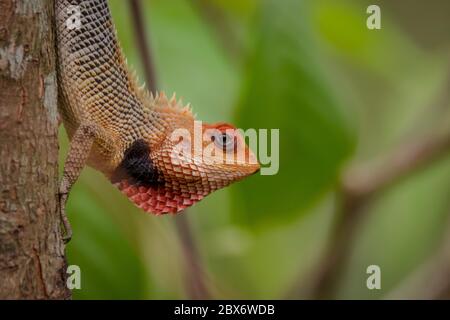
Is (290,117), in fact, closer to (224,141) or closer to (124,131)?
(224,141)

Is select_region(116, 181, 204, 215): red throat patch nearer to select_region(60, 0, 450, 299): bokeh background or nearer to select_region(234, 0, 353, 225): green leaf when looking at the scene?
select_region(60, 0, 450, 299): bokeh background

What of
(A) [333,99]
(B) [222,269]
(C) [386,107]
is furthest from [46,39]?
(C) [386,107]

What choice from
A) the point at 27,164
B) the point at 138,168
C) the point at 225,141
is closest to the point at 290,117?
the point at 225,141

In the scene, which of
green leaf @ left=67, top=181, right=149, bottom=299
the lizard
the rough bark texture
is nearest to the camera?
the rough bark texture

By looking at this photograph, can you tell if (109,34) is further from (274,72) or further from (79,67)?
(274,72)

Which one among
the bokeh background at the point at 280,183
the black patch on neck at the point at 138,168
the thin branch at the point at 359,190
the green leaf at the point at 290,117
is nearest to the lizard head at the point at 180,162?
the black patch on neck at the point at 138,168

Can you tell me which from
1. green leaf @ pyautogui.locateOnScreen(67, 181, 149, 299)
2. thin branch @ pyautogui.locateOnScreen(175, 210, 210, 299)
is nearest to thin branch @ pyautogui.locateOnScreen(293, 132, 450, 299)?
thin branch @ pyautogui.locateOnScreen(175, 210, 210, 299)

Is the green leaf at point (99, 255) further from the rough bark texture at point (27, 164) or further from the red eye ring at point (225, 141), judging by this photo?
the rough bark texture at point (27, 164)
